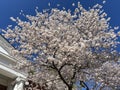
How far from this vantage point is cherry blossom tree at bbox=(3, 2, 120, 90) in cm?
1295

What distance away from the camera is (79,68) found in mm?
13219

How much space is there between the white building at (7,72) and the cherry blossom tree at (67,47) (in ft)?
14.9

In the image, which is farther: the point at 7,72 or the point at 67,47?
the point at 7,72

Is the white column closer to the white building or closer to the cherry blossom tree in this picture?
the white building

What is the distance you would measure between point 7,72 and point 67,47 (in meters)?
7.96

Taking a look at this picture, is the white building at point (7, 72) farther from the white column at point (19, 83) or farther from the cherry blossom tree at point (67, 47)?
the cherry blossom tree at point (67, 47)

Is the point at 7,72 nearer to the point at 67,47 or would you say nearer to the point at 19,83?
the point at 19,83

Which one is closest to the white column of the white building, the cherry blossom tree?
the white building

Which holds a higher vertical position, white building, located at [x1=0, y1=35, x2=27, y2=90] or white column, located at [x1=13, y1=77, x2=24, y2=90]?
white building, located at [x1=0, y1=35, x2=27, y2=90]

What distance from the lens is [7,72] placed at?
63.1 ft

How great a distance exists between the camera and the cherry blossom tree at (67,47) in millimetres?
12953

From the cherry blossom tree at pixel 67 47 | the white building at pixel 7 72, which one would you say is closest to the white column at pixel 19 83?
the white building at pixel 7 72

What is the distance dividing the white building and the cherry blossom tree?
4545 mm

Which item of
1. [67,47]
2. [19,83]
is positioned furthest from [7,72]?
[67,47]
